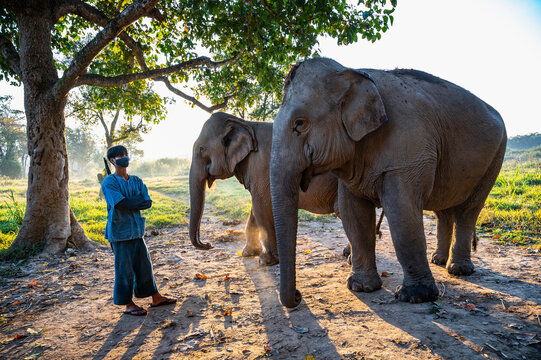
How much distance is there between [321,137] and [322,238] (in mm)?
4765

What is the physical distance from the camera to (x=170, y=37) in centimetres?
934

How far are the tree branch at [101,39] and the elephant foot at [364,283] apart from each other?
265 inches

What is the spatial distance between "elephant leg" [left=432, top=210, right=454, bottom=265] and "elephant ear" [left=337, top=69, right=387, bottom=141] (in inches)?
106

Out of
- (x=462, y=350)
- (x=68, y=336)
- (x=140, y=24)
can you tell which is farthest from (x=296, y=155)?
(x=140, y=24)

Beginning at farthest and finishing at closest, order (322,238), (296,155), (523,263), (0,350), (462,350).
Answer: (322,238)
(523,263)
(296,155)
(0,350)
(462,350)

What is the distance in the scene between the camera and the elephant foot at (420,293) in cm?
349

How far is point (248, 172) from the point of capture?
241 inches

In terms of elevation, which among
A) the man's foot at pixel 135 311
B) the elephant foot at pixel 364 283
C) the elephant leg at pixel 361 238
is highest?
the elephant leg at pixel 361 238

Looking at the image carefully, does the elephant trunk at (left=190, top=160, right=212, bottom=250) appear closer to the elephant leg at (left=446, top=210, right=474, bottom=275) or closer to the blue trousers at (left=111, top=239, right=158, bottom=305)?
the blue trousers at (left=111, top=239, right=158, bottom=305)

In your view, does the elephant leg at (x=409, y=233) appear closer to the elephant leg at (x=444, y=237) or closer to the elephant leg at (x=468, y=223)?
the elephant leg at (x=468, y=223)

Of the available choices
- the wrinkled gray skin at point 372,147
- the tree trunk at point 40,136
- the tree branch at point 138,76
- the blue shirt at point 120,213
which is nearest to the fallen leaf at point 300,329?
the wrinkled gray skin at point 372,147

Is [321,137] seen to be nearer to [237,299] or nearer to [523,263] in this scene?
[237,299]

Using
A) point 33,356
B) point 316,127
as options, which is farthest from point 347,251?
point 33,356

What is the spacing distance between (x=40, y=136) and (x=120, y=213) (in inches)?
182
